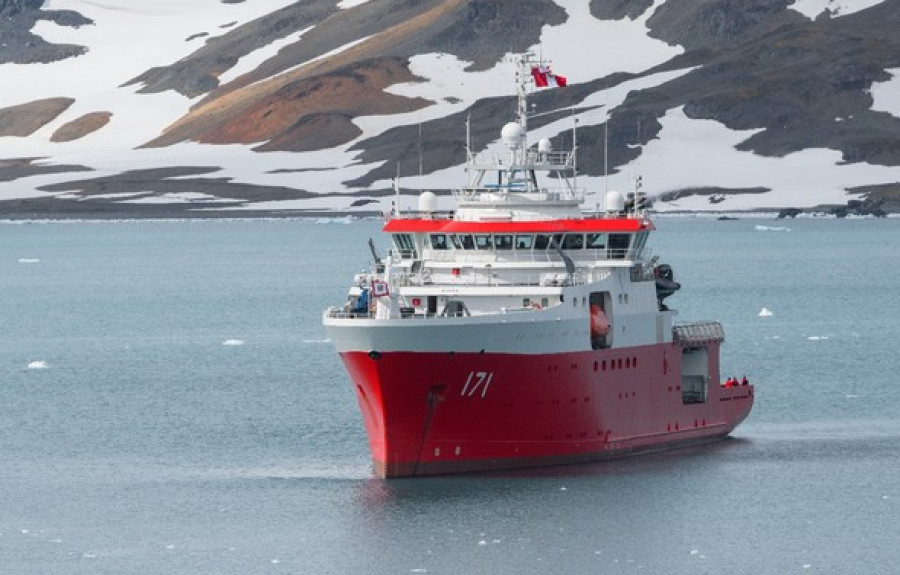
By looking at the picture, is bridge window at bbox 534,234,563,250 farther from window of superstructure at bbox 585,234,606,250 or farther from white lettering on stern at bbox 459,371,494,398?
white lettering on stern at bbox 459,371,494,398

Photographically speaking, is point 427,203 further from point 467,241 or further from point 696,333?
point 696,333

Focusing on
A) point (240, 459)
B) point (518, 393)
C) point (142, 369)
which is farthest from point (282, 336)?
point (518, 393)

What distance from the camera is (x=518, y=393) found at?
182ft

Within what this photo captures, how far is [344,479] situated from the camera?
5769 centimetres

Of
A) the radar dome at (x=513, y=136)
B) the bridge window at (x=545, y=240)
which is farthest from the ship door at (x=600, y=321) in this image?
the radar dome at (x=513, y=136)

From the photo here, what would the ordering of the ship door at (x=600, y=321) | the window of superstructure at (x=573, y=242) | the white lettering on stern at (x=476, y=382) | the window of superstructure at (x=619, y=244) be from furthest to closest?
the window of superstructure at (x=619, y=244), the window of superstructure at (x=573, y=242), the ship door at (x=600, y=321), the white lettering on stern at (x=476, y=382)

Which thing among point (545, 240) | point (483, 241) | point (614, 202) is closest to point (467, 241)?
point (483, 241)

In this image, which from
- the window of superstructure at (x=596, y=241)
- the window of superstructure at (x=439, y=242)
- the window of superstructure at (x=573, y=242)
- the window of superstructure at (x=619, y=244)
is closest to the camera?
the window of superstructure at (x=573, y=242)

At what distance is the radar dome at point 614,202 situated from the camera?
60.8 meters

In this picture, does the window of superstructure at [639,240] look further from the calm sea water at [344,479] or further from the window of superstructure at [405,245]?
the window of superstructure at [405,245]

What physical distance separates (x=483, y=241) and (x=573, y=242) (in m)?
2.30

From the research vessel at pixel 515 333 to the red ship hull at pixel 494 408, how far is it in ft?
0.13

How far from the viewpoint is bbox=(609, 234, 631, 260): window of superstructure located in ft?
195

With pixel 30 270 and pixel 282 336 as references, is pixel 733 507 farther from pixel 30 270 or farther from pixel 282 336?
pixel 30 270
